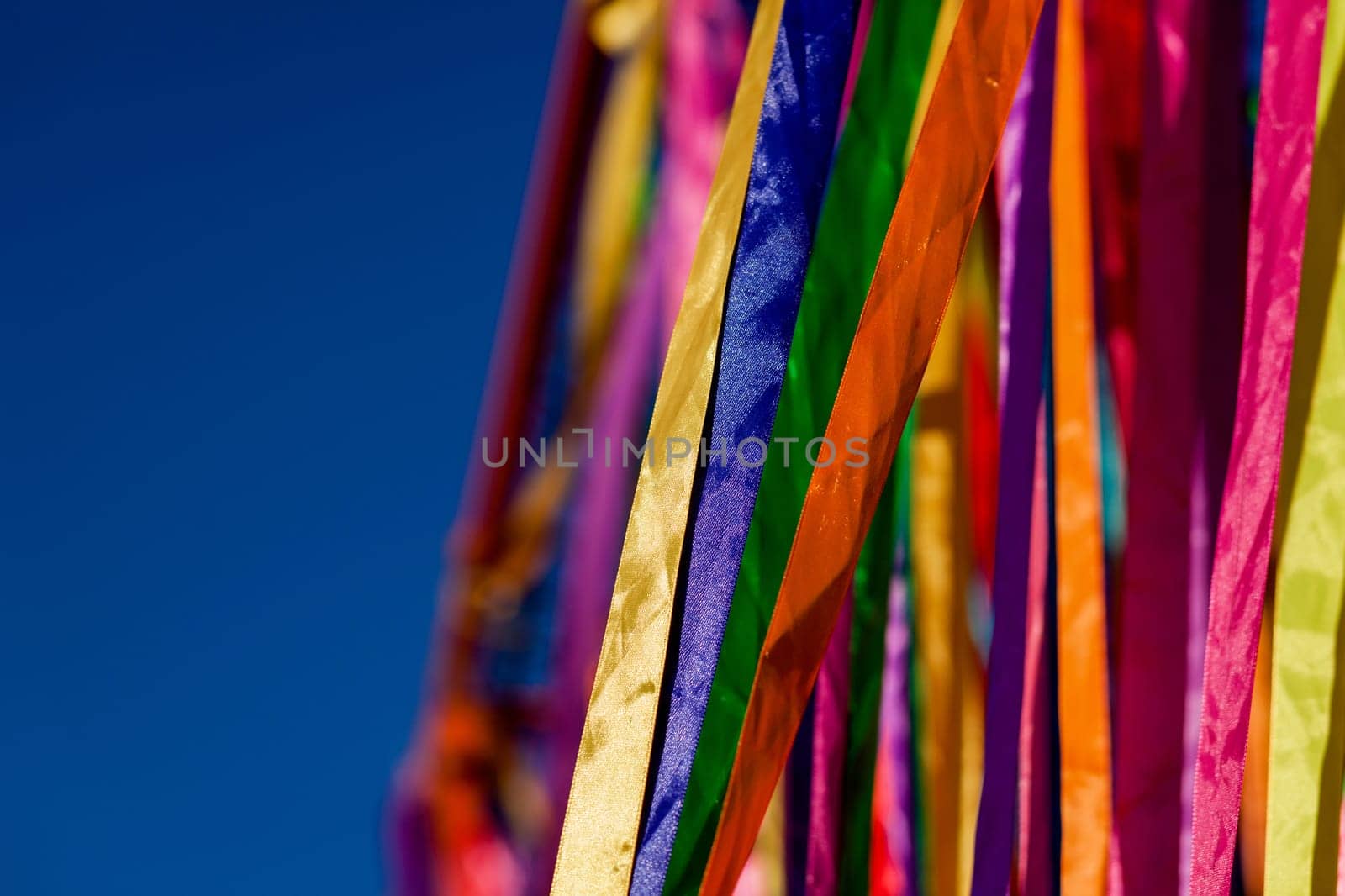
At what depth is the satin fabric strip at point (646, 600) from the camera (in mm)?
540

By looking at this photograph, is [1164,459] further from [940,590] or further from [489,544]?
[489,544]

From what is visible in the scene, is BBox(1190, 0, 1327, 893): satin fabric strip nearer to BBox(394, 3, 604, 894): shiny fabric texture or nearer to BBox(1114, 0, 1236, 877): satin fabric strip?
BBox(1114, 0, 1236, 877): satin fabric strip

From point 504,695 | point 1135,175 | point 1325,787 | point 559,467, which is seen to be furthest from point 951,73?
point 504,695

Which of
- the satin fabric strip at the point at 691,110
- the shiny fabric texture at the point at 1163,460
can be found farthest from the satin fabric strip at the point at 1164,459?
the satin fabric strip at the point at 691,110

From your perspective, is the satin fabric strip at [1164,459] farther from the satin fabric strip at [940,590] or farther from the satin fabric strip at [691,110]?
the satin fabric strip at [691,110]

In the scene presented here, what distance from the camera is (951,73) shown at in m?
0.58

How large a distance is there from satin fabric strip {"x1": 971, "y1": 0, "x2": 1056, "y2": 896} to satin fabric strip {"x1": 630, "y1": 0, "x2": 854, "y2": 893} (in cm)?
11

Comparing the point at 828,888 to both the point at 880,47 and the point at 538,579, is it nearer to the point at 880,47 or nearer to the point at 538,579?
the point at 880,47

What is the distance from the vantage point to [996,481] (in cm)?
73

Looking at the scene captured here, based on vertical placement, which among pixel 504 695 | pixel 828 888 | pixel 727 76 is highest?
pixel 727 76

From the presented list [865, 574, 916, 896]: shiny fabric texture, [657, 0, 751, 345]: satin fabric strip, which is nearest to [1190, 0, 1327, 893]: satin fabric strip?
[865, 574, 916, 896]: shiny fabric texture

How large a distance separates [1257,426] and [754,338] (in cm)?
21

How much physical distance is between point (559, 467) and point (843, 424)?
0.75 metres

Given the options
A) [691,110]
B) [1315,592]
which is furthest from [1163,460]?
[691,110]
